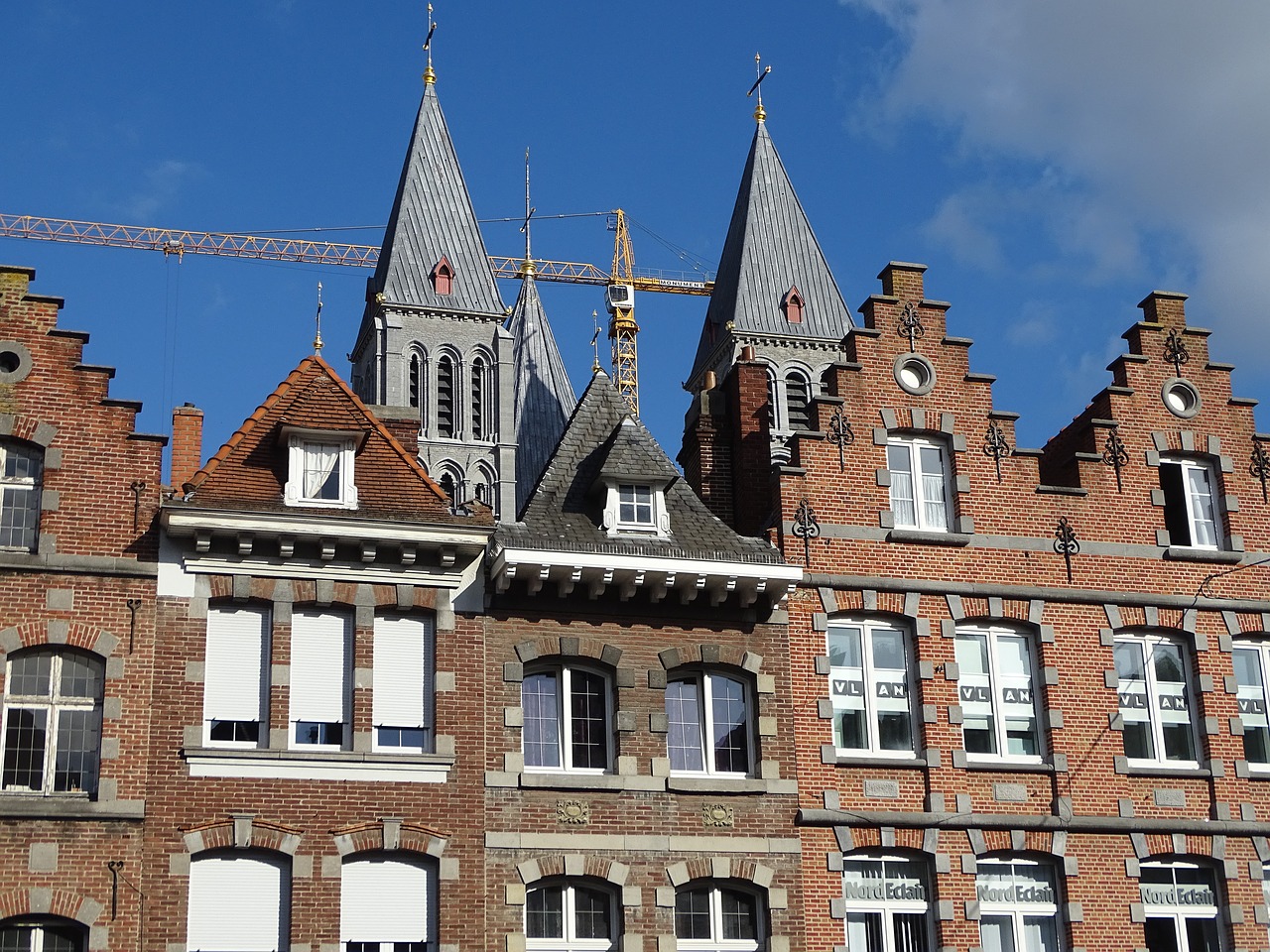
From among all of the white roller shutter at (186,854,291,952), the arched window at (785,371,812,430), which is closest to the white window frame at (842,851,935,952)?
the white roller shutter at (186,854,291,952)

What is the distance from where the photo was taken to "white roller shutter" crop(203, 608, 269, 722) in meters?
21.8

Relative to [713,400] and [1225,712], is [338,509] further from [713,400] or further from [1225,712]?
[1225,712]

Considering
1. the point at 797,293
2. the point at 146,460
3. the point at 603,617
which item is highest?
the point at 797,293

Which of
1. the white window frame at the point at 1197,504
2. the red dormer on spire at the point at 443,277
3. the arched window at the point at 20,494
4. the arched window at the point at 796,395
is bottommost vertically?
the arched window at the point at 20,494

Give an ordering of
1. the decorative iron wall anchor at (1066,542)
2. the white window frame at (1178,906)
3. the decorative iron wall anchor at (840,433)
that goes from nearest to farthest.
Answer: the white window frame at (1178,906) → the decorative iron wall anchor at (840,433) → the decorative iron wall anchor at (1066,542)

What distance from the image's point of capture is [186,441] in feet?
82.8

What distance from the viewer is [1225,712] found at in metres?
25.5

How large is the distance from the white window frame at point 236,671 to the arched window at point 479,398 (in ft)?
238

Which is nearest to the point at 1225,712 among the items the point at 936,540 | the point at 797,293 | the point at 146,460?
the point at 936,540

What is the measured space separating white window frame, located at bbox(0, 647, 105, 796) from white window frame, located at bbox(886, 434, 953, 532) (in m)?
11.1

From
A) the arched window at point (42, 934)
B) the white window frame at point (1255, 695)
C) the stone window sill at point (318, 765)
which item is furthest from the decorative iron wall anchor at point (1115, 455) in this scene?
the arched window at point (42, 934)

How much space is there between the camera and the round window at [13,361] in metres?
22.7

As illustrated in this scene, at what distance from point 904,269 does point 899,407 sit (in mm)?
2349

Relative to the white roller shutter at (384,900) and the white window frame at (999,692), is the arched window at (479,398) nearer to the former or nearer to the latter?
the white window frame at (999,692)
